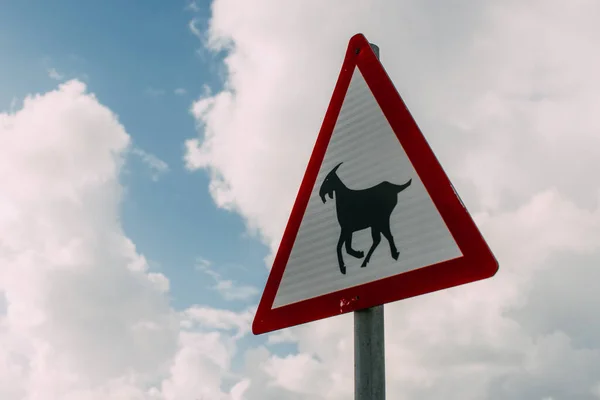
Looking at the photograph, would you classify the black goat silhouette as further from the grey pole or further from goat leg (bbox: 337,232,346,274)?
the grey pole

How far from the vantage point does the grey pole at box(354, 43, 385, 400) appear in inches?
64.3

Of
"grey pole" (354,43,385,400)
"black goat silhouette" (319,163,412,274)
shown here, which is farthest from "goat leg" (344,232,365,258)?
"grey pole" (354,43,385,400)

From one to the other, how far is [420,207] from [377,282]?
0.25 m

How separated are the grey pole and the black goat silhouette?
0.17 m

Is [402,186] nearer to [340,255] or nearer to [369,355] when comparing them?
[340,255]

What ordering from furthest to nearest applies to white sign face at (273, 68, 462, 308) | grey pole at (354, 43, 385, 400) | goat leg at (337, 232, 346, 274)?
goat leg at (337, 232, 346, 274) < white sign face at (273, 68, 462, 308) < grey pole at (354, 43, 385, 400)

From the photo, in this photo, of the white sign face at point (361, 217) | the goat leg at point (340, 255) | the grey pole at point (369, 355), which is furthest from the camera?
the goat leg at point (340, 255)

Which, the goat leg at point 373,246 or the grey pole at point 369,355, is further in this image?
the goat leg at point 373,246

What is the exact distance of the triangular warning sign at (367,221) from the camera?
172 centimetres

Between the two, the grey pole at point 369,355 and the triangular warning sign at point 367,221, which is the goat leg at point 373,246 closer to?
the triangular warning sign at point 367,221

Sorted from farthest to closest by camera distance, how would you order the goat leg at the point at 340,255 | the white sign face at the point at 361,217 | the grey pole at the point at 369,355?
the goat leg at the point at 340,255, the white sign face at the point at 361,217, the grey pole at the point at 369,355

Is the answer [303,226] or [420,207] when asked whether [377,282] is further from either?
[303,226]

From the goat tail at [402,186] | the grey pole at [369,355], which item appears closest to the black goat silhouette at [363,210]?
the goat tail at [402,186]

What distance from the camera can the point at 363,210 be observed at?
1.91m
